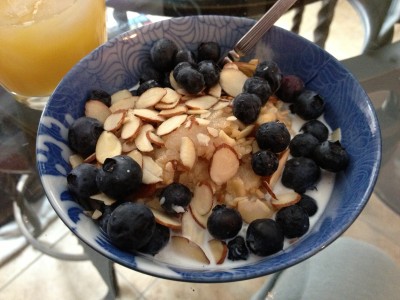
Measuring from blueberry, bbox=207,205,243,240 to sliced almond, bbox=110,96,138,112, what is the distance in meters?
0.30

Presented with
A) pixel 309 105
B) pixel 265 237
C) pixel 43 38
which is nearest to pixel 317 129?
pixel 309 105

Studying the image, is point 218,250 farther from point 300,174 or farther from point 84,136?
point 84,136

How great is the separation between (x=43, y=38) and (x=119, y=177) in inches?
14.4

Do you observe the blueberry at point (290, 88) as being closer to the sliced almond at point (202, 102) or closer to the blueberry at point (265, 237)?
the sliced almond at point (202, 102)

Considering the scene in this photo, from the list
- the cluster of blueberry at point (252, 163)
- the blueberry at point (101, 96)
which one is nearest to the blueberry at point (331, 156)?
the cluster of blueberry at point (252, 163)

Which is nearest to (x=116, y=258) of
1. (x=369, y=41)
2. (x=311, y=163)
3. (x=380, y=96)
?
(x=311, y=163)

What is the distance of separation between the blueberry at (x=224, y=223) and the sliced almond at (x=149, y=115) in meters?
0.21

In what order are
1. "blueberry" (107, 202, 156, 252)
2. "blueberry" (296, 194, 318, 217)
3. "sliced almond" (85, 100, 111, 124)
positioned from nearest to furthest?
"blueberry" (107, 202, 156, 252), "blueberry" (296, 194, 318, 217), "sliced almond" (85, 100, 111, 124)

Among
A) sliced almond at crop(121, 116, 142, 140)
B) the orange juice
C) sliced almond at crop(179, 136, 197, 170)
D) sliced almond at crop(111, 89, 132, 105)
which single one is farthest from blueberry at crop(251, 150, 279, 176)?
the orange juice

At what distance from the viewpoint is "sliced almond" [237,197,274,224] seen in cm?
71

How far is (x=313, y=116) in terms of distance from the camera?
862 millimetres

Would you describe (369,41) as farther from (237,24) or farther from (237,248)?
(237,248)

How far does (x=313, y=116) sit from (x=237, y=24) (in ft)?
0.89

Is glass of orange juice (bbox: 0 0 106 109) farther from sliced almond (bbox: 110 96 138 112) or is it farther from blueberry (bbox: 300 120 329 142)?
blueberry (bbox: 300 120 329 142)
